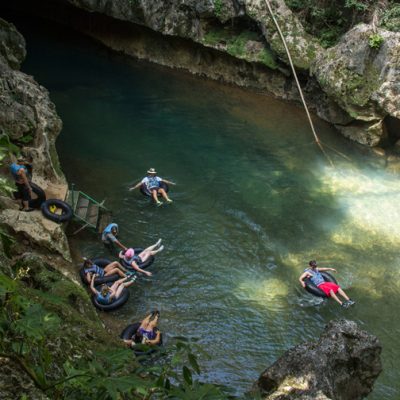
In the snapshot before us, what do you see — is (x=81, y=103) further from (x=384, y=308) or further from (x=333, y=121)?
(x=384, y=308)

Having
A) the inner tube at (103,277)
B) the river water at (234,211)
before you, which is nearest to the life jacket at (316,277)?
the river water at (234,211)

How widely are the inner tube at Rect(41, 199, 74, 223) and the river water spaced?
3.76 ft

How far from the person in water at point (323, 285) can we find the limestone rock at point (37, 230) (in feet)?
19.5

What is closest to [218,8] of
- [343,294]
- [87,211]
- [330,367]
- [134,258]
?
[87,211]

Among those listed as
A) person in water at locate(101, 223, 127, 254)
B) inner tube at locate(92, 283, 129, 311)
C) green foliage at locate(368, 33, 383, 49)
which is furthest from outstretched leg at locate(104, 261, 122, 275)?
green foliage at locate(368, 33, 383, 49)

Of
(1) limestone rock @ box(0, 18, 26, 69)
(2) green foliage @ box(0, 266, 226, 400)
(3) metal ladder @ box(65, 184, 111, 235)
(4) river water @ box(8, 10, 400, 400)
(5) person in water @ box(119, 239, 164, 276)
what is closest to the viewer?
(2) green foliage @ box(0, 266, 226, 400)

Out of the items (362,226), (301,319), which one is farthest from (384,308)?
(362,226)

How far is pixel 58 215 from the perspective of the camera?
38.2ft

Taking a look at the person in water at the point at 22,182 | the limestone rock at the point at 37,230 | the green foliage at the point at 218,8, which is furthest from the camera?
the green foliage at the point at 218,8

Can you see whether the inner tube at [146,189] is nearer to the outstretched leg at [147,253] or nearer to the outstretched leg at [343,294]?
the outstretched leg at [147,253]

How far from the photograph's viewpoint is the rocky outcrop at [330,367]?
578 cm

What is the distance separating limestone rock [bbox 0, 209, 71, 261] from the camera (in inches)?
410

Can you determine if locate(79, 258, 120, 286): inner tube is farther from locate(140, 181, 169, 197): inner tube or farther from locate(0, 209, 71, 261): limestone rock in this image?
locate(140, 181, 169, 197): inner tube

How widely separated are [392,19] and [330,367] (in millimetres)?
15607
